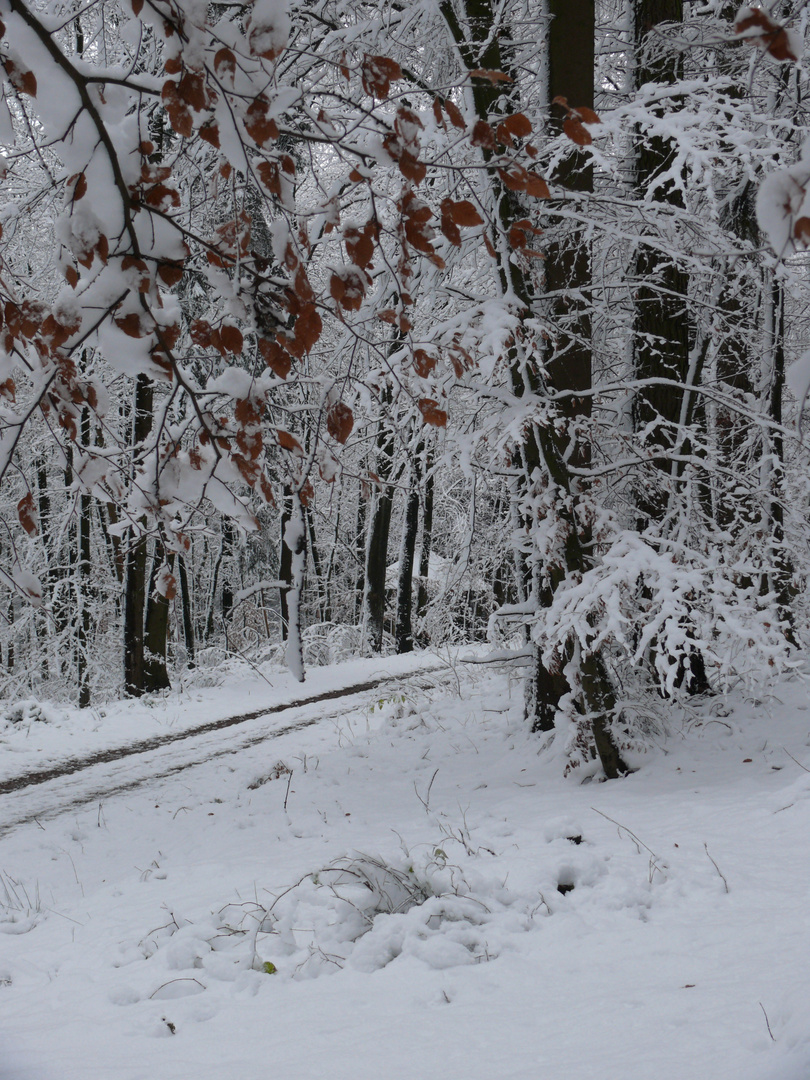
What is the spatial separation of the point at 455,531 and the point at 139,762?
481cm

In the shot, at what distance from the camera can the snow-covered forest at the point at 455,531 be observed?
202cm

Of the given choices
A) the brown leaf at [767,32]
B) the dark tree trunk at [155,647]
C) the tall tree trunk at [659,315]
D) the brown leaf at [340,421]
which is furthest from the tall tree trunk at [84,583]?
the brown leaf at [767,32]

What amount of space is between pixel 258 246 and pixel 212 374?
229 cm

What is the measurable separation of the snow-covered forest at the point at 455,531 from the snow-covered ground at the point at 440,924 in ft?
0.08

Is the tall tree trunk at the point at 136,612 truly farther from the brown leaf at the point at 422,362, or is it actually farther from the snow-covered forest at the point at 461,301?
the brown leaf at the point at 422,362

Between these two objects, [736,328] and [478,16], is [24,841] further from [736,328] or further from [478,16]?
[478,16]

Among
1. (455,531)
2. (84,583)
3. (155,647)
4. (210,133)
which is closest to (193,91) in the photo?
(210,133)

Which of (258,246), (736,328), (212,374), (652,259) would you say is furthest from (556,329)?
(212,374)

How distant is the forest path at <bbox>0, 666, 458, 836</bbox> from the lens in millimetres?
7266

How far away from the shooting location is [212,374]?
510 inches

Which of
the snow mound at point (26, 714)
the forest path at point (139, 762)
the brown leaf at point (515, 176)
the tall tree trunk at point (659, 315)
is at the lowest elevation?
the forest path at point (139, 762)

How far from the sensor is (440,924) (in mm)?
3922

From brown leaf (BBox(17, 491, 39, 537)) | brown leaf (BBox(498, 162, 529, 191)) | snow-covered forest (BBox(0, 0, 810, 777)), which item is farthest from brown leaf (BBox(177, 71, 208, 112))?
brown leaf (BBox(17, 491, 39, 537))

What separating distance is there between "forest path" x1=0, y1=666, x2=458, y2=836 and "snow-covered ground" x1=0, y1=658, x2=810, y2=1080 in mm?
504
